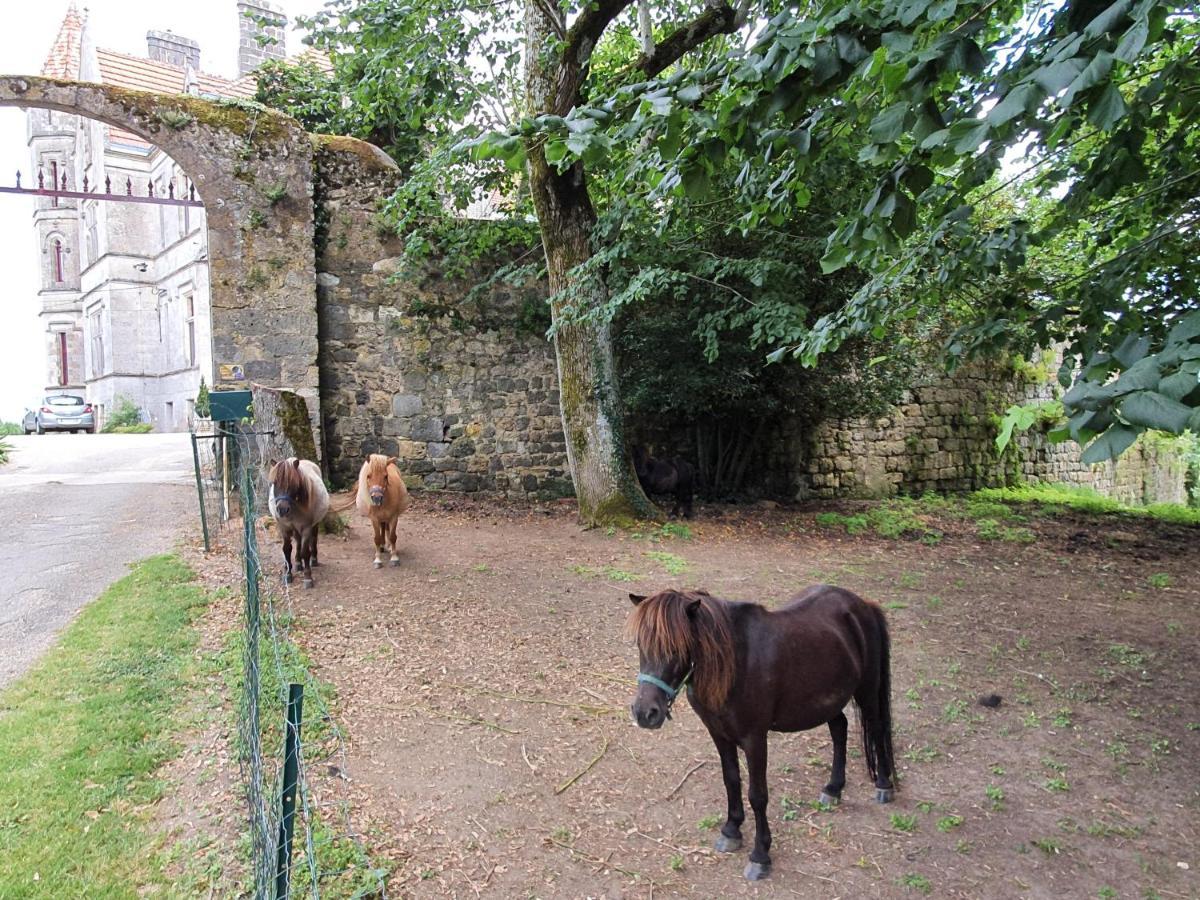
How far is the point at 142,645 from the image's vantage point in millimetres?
4867

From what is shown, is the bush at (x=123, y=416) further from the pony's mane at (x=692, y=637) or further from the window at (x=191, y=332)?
the pony's mane at (x=692, y=637)

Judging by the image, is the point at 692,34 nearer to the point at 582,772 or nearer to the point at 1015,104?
the point at 1015,104

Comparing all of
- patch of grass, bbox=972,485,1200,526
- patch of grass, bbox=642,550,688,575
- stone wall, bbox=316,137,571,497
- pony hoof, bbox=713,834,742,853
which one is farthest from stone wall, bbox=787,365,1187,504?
pony hoof, bbox=713,834,742,853

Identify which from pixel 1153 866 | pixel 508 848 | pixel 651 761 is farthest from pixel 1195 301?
pixel 508 848

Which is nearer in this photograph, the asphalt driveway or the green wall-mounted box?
the asphalt driveway

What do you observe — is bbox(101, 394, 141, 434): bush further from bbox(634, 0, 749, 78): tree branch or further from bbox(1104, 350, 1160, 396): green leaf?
bbox(1104, 350, 1160, 396): green leaf

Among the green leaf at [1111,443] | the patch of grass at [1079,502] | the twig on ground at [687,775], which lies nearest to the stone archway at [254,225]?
the twig on ground at [687,775]

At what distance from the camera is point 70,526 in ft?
27.9

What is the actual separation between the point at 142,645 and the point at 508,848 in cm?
328

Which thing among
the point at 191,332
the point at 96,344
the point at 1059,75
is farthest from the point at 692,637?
the point at 96,344

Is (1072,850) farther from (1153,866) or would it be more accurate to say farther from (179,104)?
(179,104)

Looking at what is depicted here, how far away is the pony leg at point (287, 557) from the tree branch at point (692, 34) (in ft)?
18.6

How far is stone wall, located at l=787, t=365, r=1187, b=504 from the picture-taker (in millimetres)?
11320

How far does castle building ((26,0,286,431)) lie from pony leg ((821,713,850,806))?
91.1ft
